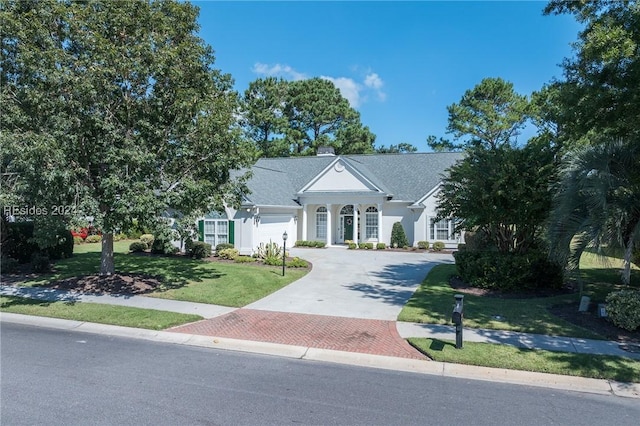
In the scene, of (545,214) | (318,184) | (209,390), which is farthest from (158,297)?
(318,184)

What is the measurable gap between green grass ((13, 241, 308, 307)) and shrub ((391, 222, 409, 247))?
10.2 meters

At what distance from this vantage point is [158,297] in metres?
11.1

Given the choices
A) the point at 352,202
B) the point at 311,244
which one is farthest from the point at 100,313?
the point at 352,202

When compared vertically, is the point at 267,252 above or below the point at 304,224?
below

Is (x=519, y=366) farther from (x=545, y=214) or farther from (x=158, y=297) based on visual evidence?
(x=158, y=297)

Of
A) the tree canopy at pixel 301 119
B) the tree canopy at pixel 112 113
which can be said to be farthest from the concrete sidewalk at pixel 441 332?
the tree canopy at pixel 301 119

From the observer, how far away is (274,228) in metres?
23.0

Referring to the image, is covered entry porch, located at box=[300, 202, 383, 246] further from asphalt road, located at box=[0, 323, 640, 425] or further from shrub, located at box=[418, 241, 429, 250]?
asphalt road, located at box=[0, 323, 640, 425]

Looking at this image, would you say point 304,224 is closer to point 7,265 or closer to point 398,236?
point 398,236

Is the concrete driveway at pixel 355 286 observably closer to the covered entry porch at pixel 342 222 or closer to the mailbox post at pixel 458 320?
the mailbox post at pixel 458 320

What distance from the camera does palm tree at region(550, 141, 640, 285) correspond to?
8719 mm

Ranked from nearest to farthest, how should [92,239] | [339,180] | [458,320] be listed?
[458,320] < [339,180] < [92,239]

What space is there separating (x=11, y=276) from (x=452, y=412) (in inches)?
601

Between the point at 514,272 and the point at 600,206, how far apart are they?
4.06 meters
